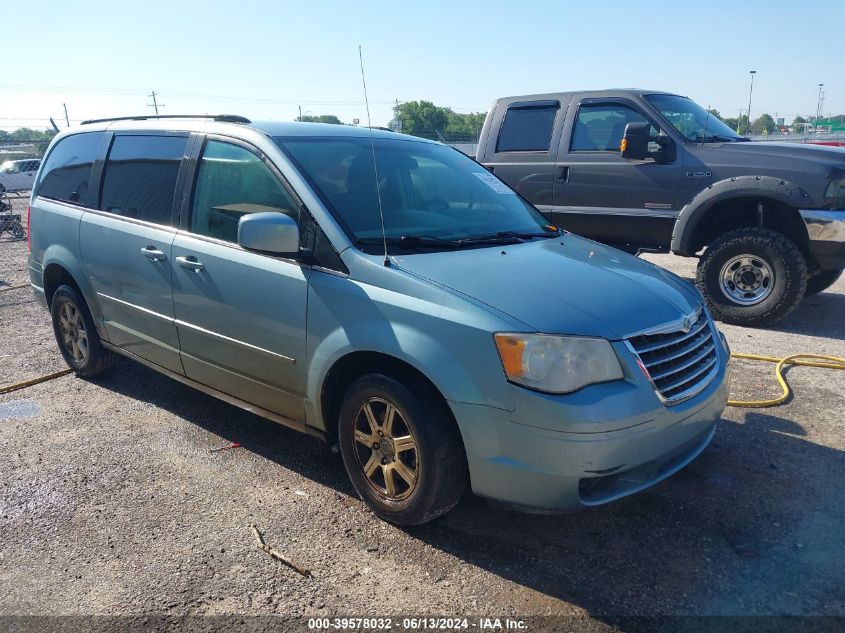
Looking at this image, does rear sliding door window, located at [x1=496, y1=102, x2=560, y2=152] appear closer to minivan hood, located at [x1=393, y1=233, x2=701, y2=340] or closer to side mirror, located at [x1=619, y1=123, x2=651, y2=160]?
side mirror, located at [x1=619, y1=123, x2=651, y2=160]

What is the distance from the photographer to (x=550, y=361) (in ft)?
8.79

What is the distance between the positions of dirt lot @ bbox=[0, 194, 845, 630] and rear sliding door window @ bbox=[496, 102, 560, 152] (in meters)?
4.10

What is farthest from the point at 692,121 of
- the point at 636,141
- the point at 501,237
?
the point at 501,237

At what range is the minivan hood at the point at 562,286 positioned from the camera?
2.82m

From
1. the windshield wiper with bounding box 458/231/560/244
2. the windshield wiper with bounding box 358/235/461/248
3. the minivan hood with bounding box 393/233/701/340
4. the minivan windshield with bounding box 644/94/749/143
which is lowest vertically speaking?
the minivan hood with bounding box 393/233/701/340

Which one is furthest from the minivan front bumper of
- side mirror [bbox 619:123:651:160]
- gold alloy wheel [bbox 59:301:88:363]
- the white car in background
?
the white car in background

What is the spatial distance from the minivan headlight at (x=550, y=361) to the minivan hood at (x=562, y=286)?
55mm

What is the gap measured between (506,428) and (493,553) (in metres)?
0.68

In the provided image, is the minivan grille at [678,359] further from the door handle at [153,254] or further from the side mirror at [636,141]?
the side mirror at [636,141]

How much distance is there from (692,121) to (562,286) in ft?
16.0

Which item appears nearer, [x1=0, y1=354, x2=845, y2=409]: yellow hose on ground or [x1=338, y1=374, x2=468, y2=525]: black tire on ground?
[x1=338, y1=374, x2=468, y2=525]: black tire on ground

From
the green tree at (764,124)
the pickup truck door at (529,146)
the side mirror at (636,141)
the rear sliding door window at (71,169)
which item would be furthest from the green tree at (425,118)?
the green tree at (764,124)

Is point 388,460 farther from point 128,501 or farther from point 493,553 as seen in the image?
point 128,501

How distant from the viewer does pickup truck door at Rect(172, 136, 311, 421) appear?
3.43 m
